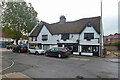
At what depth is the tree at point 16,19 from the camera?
2259cm

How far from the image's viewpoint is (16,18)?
23094mm

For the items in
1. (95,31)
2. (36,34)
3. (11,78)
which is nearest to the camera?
(11,78)

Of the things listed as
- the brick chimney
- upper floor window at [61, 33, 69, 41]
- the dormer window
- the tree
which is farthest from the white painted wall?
A: the tree

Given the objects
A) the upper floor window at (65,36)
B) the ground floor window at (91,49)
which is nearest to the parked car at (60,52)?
the ground floor window at (91,49)

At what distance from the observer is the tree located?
22.6 m

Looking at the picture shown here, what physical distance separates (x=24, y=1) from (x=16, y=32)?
10557 mm

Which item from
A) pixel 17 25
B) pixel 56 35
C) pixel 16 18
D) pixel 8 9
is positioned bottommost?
pixel 56 35

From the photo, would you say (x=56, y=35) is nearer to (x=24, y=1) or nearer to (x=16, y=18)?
(x=16, y=18)

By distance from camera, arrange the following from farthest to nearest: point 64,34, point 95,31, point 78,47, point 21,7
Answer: point 21,7 < point 64,34 < point 78,47 < point 95,31

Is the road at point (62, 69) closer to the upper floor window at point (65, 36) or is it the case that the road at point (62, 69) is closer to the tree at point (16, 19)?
the upper floor window at point (65, 36)

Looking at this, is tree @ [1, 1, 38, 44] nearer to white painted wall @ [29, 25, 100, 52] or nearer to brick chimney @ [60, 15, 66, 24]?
white painted wall @ [29, 25, 100, 52]

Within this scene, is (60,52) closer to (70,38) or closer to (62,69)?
(62,69)

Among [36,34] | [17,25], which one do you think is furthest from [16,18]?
[36,34]

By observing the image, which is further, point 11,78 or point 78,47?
point 78,47
